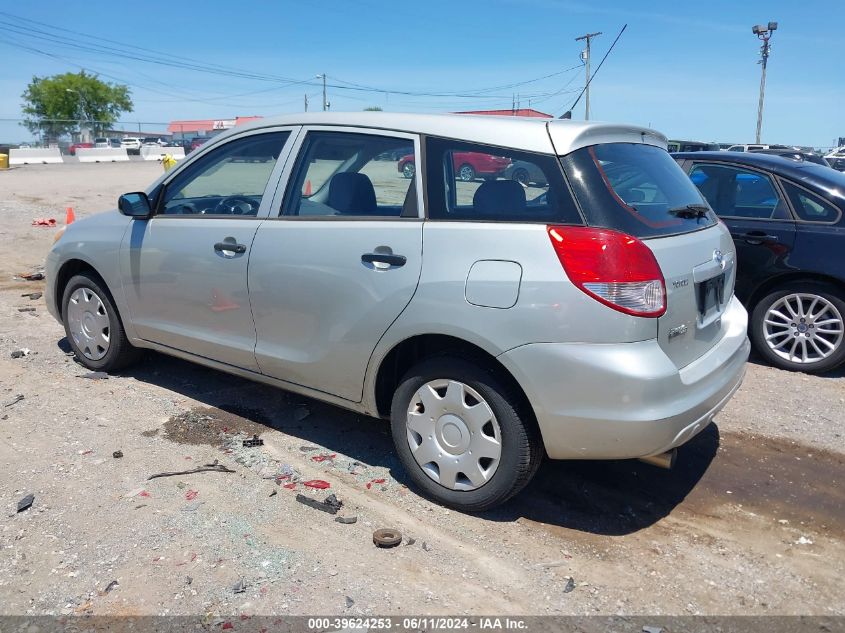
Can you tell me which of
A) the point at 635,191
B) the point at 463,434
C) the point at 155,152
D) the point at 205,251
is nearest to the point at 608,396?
the point at 463,434

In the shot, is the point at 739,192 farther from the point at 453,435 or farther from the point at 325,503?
the point at 325,503

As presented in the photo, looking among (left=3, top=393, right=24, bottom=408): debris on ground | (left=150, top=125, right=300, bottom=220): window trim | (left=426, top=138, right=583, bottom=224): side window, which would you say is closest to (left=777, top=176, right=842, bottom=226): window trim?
(left=426, top=138, right=583, bottom=224): side window

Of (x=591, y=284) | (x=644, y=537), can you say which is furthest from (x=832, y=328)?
(x=591, y=284)

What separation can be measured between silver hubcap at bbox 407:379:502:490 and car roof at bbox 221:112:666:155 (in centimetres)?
118

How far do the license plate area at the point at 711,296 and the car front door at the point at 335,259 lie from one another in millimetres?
1347

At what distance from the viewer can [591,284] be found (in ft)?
10.1

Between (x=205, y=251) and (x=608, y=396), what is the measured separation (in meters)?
2.60

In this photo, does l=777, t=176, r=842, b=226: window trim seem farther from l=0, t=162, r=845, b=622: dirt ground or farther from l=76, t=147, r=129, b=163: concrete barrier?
l=76, t=147, r=129, b=163: concrete barrier

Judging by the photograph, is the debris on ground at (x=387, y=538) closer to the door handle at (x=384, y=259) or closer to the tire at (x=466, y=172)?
the door handle at (x=384, y=259)

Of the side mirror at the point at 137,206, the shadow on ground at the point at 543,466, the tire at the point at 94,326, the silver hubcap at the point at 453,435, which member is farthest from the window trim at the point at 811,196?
the tire at the point at 94,326

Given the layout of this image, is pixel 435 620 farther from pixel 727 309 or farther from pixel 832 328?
pixel 832 328

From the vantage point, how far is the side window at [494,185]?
3285mm

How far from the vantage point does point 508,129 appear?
3484mm

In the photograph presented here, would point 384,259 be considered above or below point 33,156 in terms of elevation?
below
